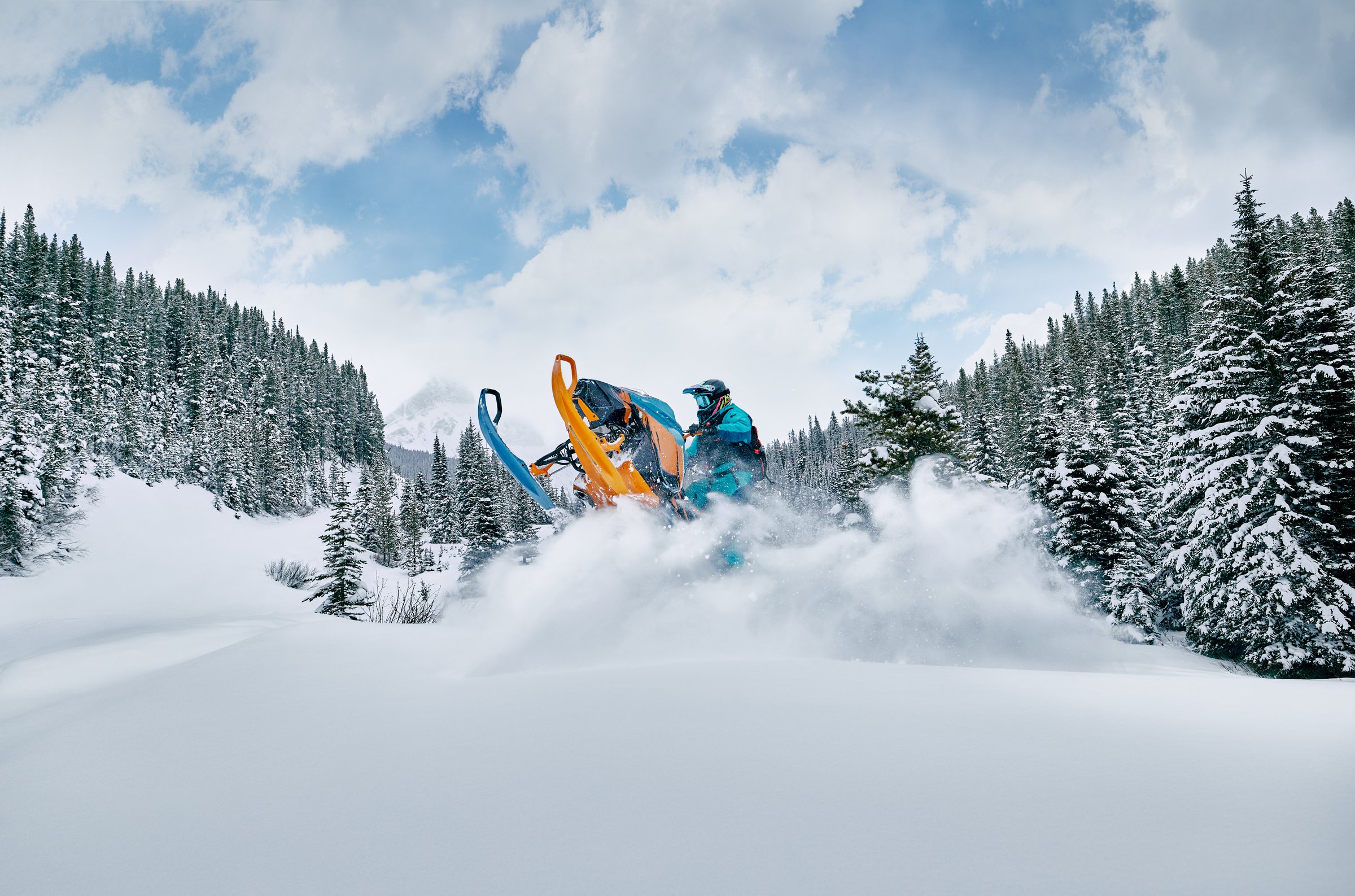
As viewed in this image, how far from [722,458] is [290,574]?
106ft

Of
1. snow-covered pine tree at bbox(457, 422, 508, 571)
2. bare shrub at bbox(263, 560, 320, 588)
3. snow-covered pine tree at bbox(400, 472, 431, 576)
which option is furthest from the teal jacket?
snow-covered pine tree at bbox(400, 472, 431, 576)

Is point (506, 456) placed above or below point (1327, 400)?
below

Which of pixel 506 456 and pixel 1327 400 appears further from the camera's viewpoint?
pixel 1327 400

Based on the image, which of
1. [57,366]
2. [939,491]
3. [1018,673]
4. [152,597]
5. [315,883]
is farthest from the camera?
[57,366]

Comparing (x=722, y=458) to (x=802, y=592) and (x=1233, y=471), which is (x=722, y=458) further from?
(x=1233, y=471)

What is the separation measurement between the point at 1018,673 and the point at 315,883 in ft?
13.7

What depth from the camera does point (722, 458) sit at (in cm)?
883

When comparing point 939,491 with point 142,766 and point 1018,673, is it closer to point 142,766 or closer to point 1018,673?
point 1018,673

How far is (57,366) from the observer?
48875 mm

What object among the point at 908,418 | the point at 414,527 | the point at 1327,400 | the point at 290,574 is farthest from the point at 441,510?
the point at 1327,400

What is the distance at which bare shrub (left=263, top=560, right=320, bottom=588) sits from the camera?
99.0 ft

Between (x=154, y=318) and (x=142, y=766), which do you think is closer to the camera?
(x=142, y=766)

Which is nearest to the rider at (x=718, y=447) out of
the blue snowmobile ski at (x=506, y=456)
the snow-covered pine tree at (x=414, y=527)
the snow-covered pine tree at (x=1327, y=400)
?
the blue snowmobile ski at (x=506, y=456)

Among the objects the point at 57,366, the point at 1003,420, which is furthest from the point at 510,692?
the point at 57,366
